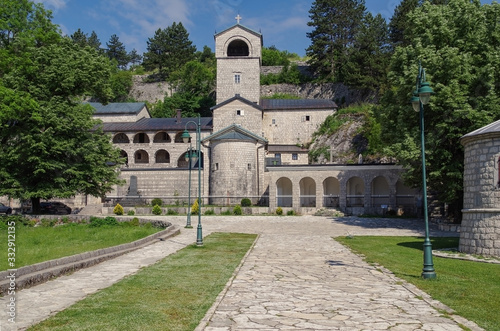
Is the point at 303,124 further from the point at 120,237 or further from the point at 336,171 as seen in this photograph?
the point at 120,237

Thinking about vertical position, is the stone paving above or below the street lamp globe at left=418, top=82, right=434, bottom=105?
below

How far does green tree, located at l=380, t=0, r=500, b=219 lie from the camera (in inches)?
911

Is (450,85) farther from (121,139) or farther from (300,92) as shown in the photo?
(121,139)

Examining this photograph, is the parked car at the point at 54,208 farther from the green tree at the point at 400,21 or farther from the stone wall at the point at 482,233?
the green tree at the point at 400,21

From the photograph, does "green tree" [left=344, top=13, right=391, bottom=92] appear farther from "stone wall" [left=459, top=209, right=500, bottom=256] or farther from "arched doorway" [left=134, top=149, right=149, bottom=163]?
"stone wall" [left=459, top=209, right=500, bottom=256]

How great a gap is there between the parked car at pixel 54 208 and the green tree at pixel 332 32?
3792 centimetres

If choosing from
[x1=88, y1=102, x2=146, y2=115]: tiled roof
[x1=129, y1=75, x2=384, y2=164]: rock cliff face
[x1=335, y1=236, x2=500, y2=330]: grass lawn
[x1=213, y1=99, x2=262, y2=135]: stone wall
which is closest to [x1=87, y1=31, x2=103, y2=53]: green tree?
[x1=129, y1=75, x2=384, y2=164]: rock cliff face

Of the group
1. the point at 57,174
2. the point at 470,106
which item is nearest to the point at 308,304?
the point at 470,106

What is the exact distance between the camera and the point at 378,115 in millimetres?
28109

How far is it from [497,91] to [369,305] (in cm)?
2053

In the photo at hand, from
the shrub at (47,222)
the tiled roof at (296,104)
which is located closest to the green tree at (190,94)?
the tiled roof at (296,104)

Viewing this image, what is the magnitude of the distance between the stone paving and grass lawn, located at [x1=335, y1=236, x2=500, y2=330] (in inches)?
13.5

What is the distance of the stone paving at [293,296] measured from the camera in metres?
6.22

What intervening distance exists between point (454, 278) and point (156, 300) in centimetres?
651
